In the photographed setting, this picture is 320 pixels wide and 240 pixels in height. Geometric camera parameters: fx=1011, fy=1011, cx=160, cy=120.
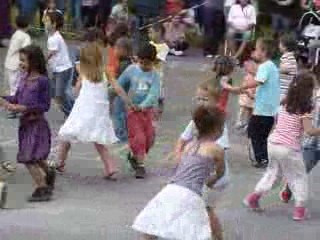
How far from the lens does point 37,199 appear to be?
8703 mm

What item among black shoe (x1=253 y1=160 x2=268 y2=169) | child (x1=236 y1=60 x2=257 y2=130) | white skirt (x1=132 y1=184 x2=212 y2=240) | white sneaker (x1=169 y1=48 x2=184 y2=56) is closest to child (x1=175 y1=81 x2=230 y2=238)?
white skirt (x1=132 y1=184 x2=212 y2=240)

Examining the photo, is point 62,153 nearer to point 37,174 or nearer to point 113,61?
point 37,174

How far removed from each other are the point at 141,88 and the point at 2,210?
1.99 m

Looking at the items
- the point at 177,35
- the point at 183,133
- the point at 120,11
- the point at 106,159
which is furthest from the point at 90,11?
the point at 183,133

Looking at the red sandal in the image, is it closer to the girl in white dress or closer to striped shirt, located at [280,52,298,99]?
the girl in white dress

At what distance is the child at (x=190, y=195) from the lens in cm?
660

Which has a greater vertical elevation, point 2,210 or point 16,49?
point 16,49

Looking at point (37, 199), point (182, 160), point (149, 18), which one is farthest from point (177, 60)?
point (182, 160)

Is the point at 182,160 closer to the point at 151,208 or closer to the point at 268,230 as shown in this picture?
the point at 151,208

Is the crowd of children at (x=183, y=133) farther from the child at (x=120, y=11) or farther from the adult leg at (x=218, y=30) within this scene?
the child at (x=120, y=11)

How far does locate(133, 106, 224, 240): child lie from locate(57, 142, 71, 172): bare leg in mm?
2863

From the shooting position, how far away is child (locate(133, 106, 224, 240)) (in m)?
6.60

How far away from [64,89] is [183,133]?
15.8ft

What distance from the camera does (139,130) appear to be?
31.6 ft
